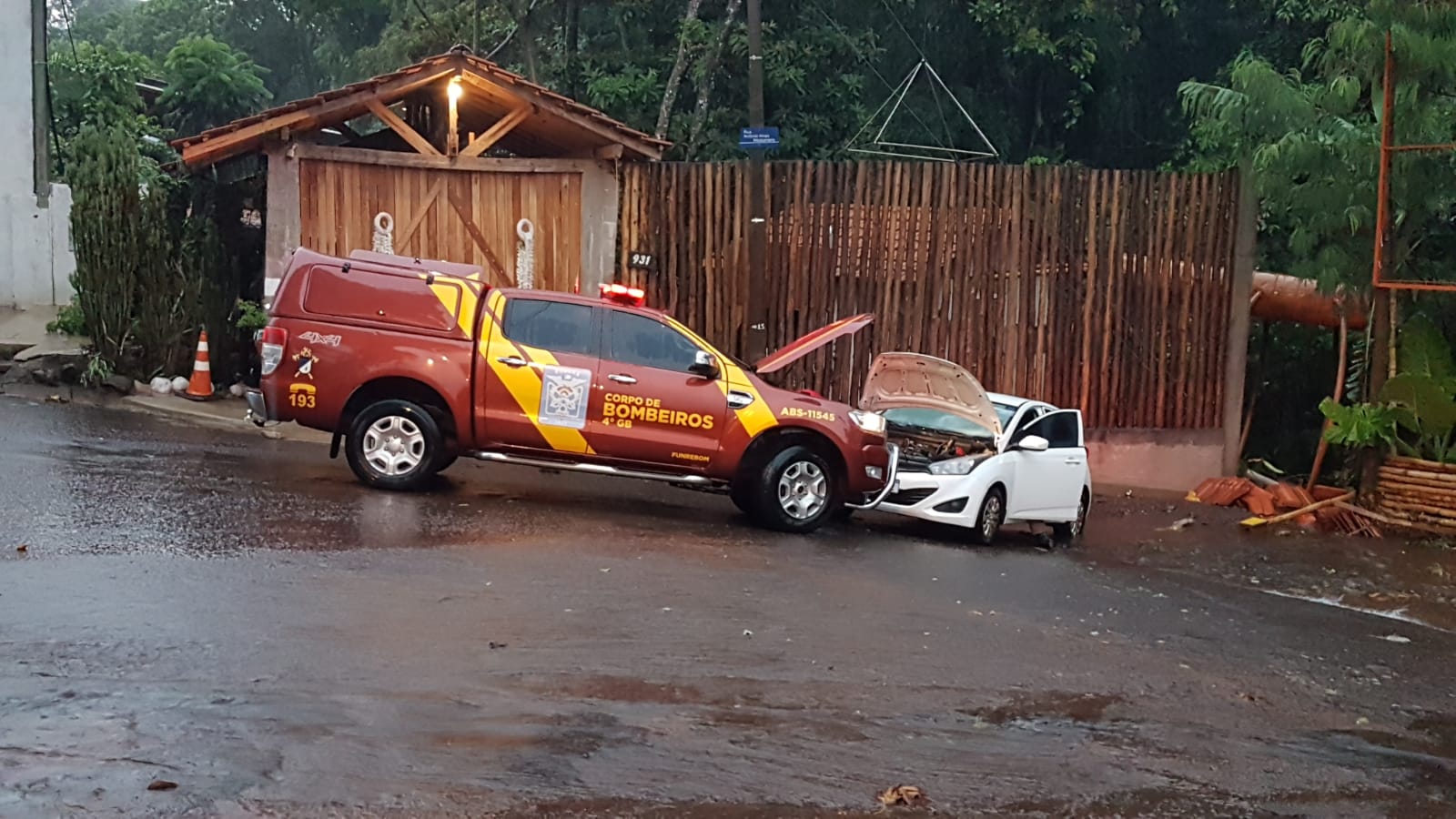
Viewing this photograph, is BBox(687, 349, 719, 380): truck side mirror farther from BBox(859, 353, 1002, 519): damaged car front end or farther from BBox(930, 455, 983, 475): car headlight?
BBox(930, 455, 983, 475): car headlight

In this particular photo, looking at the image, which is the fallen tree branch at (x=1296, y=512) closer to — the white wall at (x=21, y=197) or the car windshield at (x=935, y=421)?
the car windshield at (x=935, y=421)

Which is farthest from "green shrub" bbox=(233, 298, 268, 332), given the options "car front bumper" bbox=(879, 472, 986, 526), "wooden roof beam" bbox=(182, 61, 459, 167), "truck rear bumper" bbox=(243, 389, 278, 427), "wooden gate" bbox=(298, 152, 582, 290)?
"car front bumper" bbox=(879, 472, 986, 526)

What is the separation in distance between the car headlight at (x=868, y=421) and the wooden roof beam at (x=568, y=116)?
4.87 meters

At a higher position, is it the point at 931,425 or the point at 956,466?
the point at 931,425

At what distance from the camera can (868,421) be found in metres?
11.4

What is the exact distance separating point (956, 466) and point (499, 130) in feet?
20.4

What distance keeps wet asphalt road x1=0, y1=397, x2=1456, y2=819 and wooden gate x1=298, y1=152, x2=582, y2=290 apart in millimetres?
4665

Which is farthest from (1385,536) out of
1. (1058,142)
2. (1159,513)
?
(1058,142)

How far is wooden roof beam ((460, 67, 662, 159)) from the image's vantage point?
47.5 ft

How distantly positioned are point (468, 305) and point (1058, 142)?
610 inches

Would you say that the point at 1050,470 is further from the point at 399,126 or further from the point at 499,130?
the point at 399,126

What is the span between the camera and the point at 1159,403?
15.7 metres

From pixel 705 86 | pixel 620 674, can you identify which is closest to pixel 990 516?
pixel 620 674

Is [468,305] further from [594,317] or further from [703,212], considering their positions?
[703,212]
